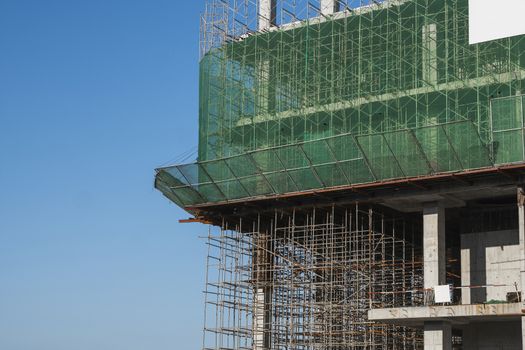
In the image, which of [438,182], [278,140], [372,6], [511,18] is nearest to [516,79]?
[511,18]

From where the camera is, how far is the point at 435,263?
4962 centimetres

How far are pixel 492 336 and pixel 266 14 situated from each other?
2343 centimetres

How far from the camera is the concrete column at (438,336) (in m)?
48.0

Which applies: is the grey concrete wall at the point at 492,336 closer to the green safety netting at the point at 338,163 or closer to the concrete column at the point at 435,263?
the concrete column at the point at 435,263

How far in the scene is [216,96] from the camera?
192ft

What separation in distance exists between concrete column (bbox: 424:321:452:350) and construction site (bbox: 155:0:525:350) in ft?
0.18

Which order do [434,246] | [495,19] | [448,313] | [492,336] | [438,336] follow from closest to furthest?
[448,313], [438,336], [495,19], [434,246], [492,336]

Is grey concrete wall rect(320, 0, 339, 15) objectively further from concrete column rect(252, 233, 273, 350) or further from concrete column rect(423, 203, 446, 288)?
concrete column rect(252, 233, 273, 350)

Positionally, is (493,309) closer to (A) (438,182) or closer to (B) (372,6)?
(A) (438,182)

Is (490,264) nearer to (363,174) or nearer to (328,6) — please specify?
(363,174)

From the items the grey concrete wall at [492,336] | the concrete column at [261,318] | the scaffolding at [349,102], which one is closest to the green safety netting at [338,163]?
the scaffolding at [349,102]

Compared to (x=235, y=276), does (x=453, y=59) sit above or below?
above

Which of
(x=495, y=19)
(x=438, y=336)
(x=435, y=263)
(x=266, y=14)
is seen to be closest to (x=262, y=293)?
(x=435, y=263)

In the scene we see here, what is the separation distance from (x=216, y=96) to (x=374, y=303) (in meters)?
15.5
